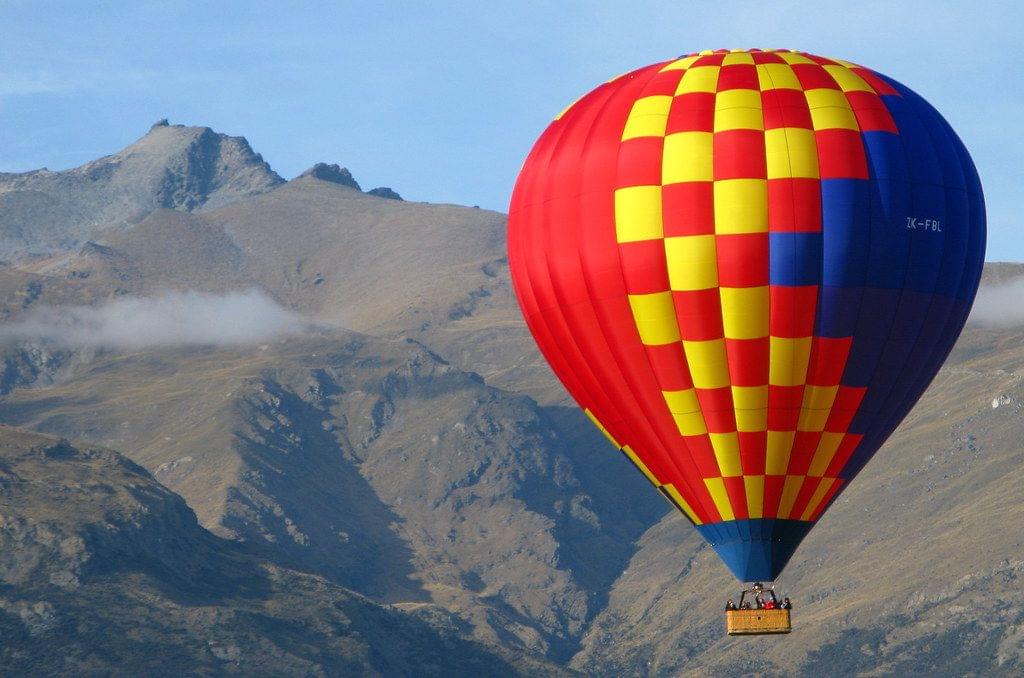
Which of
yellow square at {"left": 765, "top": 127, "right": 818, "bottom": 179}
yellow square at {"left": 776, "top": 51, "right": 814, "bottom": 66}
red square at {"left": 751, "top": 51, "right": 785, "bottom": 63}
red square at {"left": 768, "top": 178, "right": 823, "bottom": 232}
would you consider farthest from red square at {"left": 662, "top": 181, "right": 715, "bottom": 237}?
yellow square at {"left": 776, "top": 51, "right": 814, "bottom": 66}

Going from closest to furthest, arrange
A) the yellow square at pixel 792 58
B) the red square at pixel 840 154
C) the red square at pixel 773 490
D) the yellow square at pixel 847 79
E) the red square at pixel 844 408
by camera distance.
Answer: the red square at pixel 840 154, the red square at pixel 773 490, the red square at pixel 844 408, the yellow square at pixel 847 79, the yellow square at pixel 792 58

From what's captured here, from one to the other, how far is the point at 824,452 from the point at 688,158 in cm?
1307

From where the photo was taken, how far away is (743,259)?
3201 inches

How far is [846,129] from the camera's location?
8288 centimetres

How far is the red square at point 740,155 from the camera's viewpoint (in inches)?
3214

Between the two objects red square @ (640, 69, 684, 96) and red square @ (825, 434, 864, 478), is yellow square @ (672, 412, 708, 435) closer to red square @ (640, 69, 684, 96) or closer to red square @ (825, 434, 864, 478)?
red square @ (825, 434, 864, 478)

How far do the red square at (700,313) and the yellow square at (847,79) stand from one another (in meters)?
10.4

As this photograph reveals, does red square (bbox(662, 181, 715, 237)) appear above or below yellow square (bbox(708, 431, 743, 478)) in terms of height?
above

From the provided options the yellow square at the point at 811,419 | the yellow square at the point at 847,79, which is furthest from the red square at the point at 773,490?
the yellow square at the point at 847,79

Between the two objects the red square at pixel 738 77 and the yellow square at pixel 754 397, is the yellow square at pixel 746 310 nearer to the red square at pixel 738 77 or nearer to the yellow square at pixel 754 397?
the yellow square at pixel 754 397

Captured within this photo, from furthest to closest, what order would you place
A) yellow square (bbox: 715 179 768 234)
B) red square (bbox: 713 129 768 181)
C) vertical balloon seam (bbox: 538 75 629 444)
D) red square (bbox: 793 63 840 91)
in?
vertical balloon seam (bbox: 538 75 629 444) < red square (bbox: 793 63 840 91) < red square (bbox: 713 129 768 181) < yellow square (bbox: 715 179 768 234)

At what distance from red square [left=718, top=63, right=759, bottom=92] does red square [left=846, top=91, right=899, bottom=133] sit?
3.91m

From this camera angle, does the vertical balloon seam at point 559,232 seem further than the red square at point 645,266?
Yes

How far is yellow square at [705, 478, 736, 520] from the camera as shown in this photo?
3273 inches
